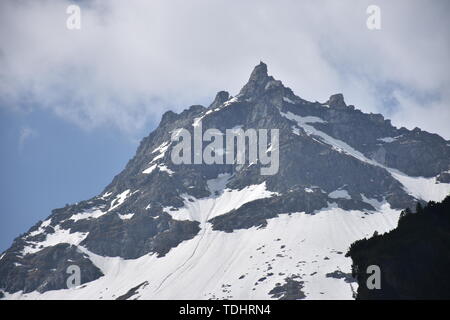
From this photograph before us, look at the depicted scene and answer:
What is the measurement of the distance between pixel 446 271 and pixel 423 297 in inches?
221

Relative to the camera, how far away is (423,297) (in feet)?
304

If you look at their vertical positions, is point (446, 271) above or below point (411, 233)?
below
